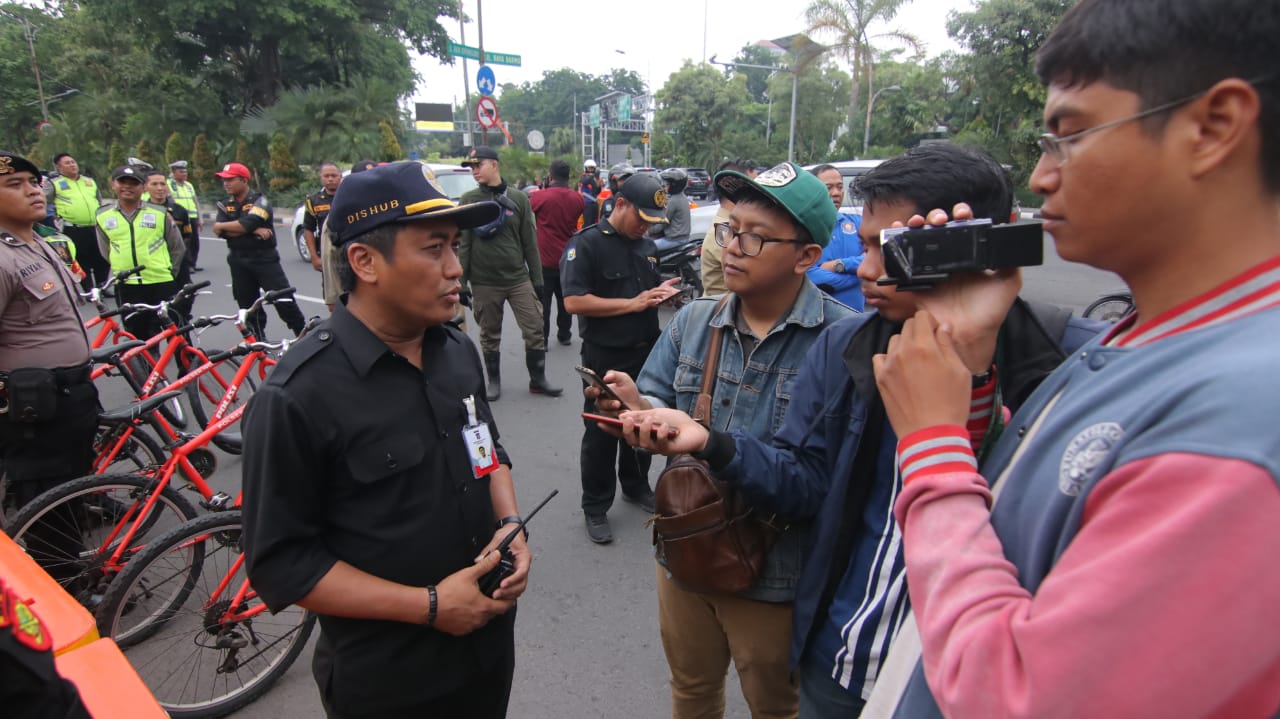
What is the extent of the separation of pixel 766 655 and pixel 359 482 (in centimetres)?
110

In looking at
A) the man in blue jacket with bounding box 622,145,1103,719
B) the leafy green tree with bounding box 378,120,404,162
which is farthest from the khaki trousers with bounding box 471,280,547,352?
the leafy green tree with bounding box 378,120,404,162

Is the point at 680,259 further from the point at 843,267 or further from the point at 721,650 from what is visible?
the point at 721,650

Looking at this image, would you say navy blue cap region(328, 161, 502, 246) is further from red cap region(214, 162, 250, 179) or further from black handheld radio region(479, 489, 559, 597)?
red cap region(214, 162, 250, 179)

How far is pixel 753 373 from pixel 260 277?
21.1 ft

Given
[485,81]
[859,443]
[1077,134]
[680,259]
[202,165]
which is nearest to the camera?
[1077,134]

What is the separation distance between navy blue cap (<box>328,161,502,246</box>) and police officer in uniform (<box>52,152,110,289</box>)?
31.8ft

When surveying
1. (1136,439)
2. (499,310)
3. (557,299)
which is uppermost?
(1136,439)

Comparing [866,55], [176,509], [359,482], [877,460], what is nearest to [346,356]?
[359,482]

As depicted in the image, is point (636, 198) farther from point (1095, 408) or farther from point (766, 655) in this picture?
point (1095, 408)

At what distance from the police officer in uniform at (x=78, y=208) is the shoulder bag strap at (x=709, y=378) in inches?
395

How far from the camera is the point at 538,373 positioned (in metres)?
5.97

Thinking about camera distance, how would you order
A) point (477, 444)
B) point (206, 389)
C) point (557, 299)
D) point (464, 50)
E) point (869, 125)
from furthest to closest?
point (869, 125)
point (464, 50)
point (557, 299)
point (206, 389)
point (477, 444)

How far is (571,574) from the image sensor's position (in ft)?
11.4

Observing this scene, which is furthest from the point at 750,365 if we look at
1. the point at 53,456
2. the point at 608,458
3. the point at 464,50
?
the point at 464,50
